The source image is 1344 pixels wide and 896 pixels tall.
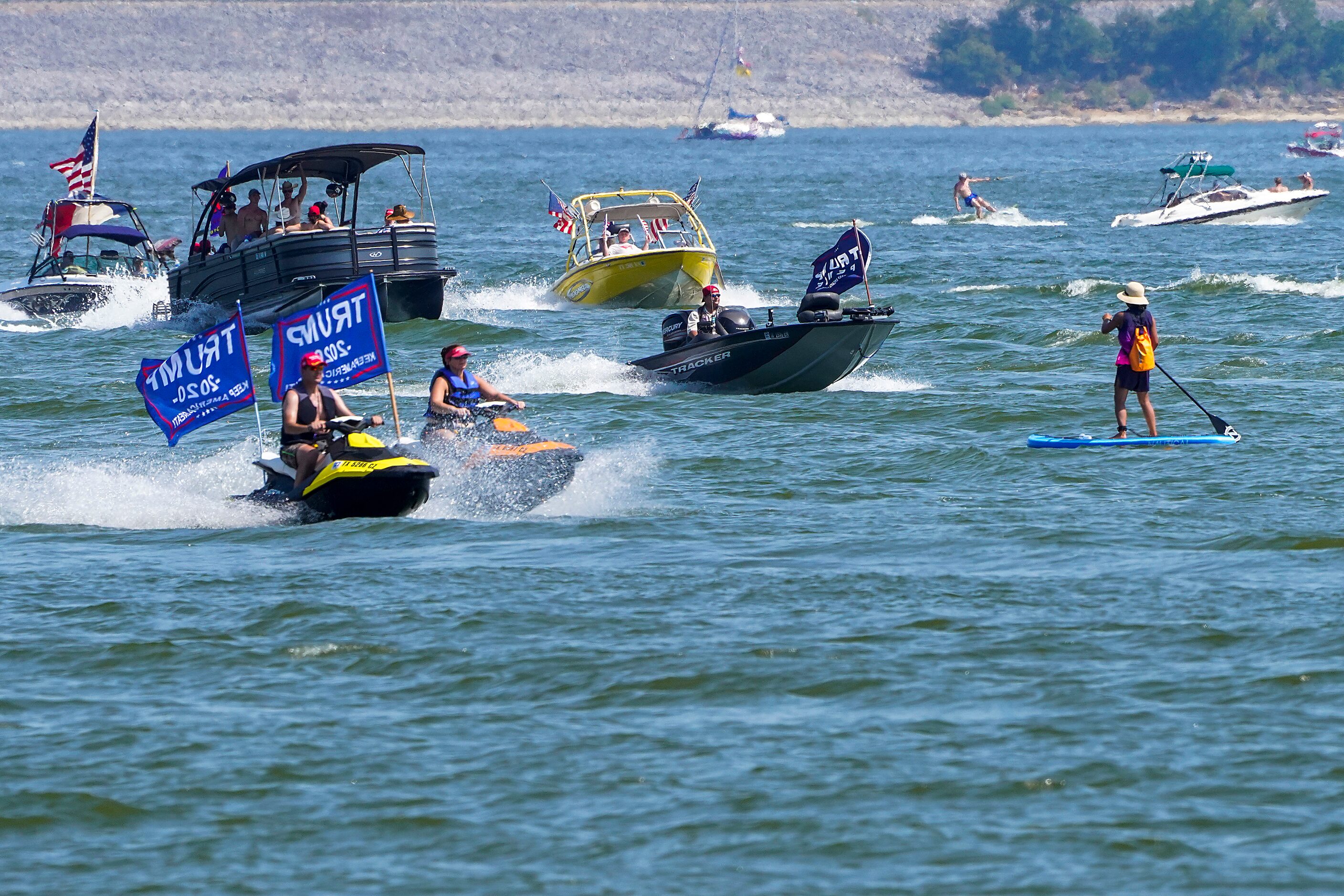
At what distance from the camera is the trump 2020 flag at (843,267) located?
22.2m

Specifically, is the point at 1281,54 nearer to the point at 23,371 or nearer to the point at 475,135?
the point at 475,135

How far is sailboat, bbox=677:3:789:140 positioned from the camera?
147875 mm

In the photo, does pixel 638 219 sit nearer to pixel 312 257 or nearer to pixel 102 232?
pixel 312 257

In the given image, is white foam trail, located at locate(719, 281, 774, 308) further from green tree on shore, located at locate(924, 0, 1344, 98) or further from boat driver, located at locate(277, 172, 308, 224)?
green tree on shore, located at locate(924, 0, 1344, 98)

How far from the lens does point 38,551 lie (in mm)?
14508

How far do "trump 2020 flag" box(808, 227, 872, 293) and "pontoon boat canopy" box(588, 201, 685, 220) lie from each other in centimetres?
890

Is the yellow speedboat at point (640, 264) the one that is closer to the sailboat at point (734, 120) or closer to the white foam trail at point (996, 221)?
the white foam trail at point (996, 221)

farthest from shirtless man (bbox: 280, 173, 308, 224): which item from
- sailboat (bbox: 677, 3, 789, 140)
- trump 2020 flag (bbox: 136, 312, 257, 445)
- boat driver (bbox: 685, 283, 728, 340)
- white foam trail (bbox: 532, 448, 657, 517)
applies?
sailboat (bbox: 677, 3, 789, 140)

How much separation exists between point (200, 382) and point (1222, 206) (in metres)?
36.9

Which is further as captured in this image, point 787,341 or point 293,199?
point 293,199

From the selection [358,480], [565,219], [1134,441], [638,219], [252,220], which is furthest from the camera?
[565,219]

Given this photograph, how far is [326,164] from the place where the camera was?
1098 inches

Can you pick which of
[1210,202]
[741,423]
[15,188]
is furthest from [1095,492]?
[15,188]

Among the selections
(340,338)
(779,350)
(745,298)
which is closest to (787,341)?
(779,350)
